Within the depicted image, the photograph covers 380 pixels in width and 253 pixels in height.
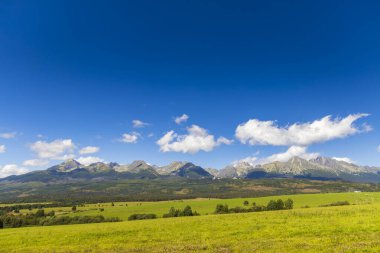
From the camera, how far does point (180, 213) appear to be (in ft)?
454

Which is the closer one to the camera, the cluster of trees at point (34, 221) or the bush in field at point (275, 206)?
the cluster of trees at point (34, 221)

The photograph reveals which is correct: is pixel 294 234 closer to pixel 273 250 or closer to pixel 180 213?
pixel 273 250

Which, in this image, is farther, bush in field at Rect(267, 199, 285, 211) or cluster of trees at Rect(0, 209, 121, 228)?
bush in field at Rect(267, 199, 285, 211)

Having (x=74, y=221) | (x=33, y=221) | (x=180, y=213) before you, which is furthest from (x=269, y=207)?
(x=33, y=221)

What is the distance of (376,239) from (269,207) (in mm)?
103846

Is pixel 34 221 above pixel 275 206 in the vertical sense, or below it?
below

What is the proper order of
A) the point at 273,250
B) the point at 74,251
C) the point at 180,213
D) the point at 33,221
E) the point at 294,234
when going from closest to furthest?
the point at 273,250
the point at 74,251
the point at 294,234
the point at 33,221
the point at 180,213

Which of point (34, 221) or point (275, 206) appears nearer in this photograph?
point (34, 221)

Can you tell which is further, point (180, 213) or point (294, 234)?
point (180, 213)

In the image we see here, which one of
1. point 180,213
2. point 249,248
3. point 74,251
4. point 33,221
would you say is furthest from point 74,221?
point 249,248

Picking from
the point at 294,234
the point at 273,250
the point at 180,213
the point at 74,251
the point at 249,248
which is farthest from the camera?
the point at 180,213

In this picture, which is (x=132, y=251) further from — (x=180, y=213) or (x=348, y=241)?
(x=180, y=213)

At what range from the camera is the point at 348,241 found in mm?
27875

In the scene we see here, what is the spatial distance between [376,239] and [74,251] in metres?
28.7
